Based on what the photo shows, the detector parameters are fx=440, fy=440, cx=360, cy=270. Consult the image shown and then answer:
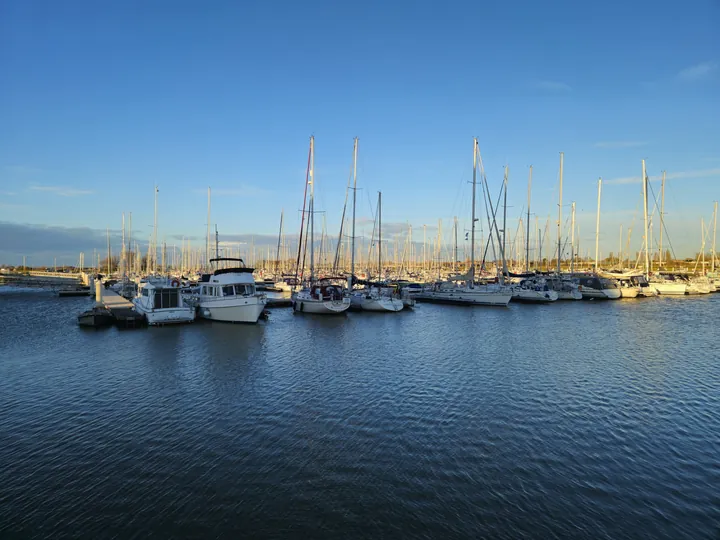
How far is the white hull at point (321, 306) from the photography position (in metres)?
49.8

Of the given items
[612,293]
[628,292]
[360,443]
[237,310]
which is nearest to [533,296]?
[612,293]

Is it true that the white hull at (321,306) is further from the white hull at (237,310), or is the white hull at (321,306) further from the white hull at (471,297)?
the white hull at (471,297)

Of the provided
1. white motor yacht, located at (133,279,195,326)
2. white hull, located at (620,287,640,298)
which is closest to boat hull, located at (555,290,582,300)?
white hull, located at (620,287,640,298)

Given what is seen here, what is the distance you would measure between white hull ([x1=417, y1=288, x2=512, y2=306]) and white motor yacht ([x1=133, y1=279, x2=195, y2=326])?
36689 mm

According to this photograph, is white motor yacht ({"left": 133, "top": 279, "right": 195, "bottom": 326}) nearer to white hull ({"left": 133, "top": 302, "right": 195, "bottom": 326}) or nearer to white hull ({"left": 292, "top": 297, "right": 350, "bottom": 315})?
white hull ({"left": 133, "top": 302, "right": 195, "bottom": 326})

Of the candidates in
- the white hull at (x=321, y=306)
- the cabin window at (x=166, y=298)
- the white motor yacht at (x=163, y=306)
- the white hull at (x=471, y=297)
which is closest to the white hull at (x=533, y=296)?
the white hull at (x=471, y=297)

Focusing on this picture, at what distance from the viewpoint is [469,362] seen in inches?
1049

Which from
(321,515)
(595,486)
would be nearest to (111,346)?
(321,515)

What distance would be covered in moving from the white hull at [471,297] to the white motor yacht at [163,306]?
120ft

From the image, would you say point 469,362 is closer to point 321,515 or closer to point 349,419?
point 349,419

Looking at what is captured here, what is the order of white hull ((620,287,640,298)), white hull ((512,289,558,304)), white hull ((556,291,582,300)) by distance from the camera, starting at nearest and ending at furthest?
white hull ((512,289,558,304))
white hull ((556,291,582,300))
white hull ((620,287,640,298))

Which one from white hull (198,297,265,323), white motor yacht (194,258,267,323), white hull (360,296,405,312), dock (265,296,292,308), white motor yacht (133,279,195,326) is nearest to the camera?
white motor yacht (133,279,195,326)

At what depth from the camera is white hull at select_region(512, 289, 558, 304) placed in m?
67.1

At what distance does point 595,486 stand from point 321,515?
A: 7.24 meters
